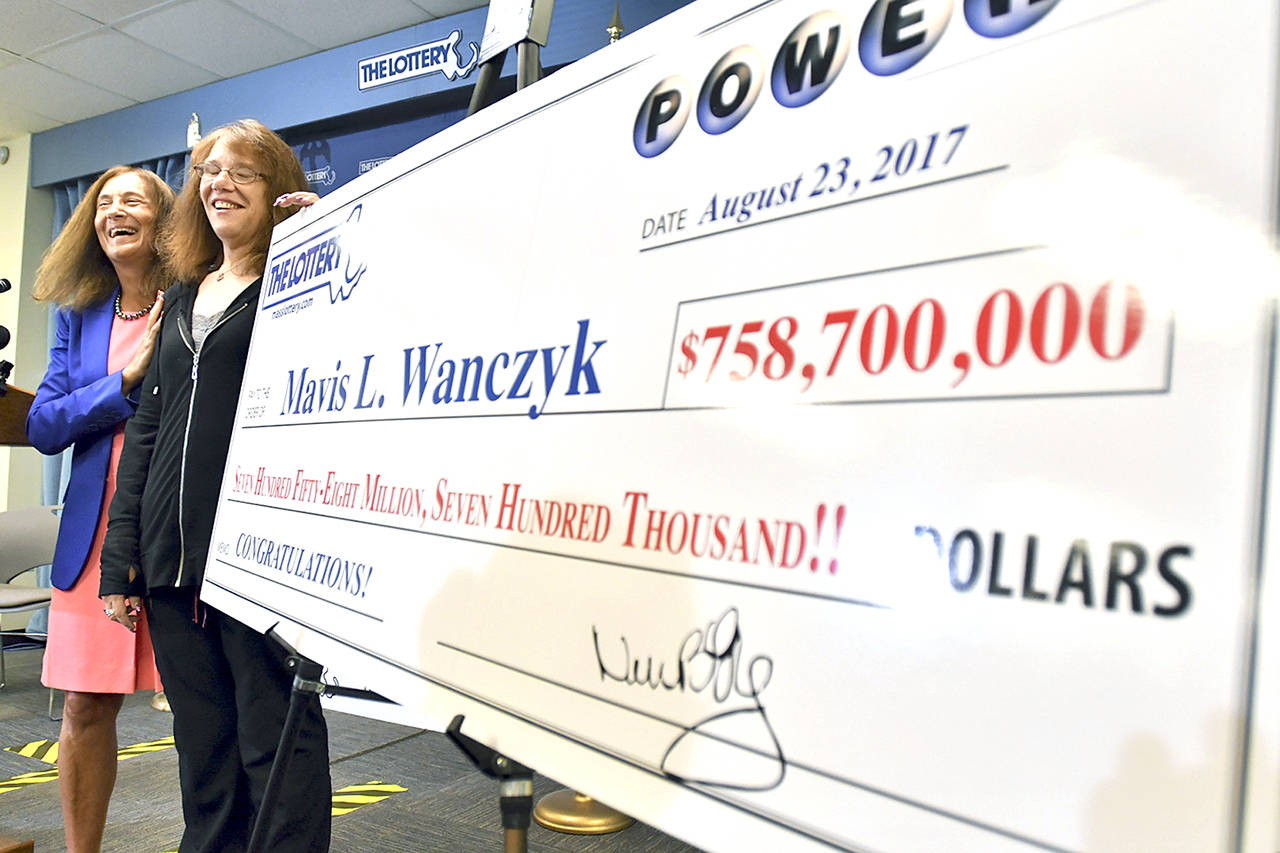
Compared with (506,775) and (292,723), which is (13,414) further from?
(506,775)

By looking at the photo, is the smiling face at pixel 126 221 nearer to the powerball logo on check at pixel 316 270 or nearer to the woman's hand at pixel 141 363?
the woman's hand at pixel 141 363

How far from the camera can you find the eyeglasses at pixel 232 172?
135 centimetres

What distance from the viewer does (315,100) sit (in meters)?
3.98

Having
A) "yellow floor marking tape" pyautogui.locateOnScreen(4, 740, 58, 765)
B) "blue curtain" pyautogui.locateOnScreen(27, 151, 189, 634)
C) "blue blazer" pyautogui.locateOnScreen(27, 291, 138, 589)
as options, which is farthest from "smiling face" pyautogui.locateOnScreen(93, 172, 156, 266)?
"blue curtain" pyautogui.locateOnScreen(27, 151, 189, 634)

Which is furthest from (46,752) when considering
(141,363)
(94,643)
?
(141,363)

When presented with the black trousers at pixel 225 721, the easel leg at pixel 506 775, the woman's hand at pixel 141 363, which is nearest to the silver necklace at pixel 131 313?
the woman's hand at pixel 141 363

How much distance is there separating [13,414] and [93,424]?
0.56 m

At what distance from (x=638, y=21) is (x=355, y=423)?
2630mm

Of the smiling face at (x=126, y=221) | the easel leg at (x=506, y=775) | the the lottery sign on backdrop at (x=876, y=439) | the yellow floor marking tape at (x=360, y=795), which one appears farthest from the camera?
the yellow floor marking tape at (x=360, y=795)

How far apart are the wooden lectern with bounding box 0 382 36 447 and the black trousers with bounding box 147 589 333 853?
35.9 inches

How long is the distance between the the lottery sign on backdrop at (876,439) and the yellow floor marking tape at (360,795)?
1.68m

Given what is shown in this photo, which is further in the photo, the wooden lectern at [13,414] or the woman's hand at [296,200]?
the wooden lectern at [13,414]

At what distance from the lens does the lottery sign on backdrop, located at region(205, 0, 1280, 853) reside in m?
0.34

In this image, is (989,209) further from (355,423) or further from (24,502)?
(24,502)
